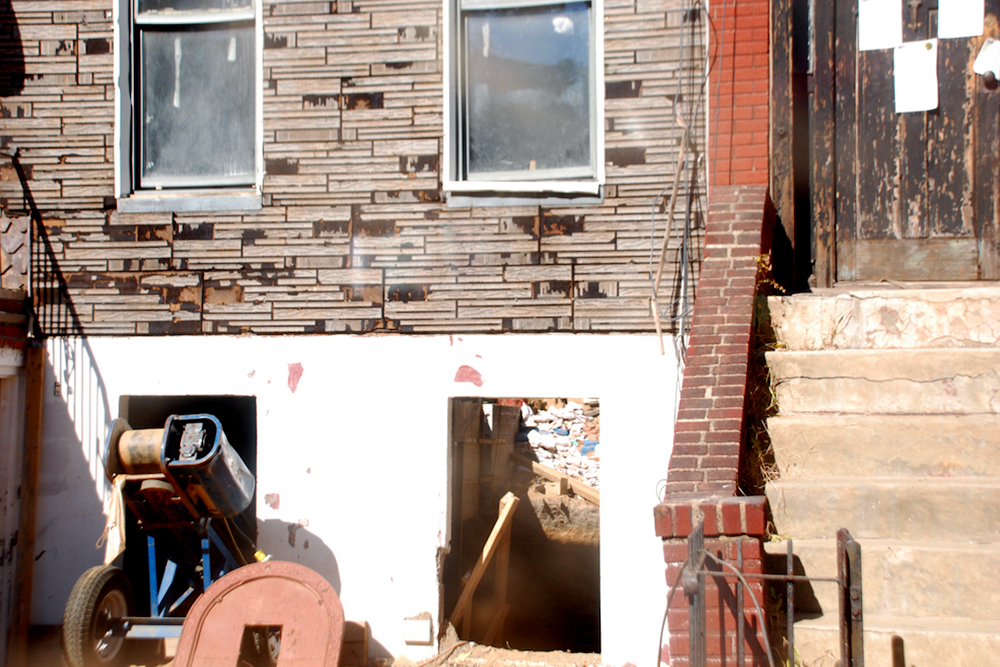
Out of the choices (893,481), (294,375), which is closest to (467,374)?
(294,375)

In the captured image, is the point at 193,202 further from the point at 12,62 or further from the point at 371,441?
the point at 371,441

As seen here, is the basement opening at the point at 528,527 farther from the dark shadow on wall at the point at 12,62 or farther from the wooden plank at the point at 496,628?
the dark shadow on wall at the point at 12,62

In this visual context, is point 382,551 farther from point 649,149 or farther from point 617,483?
point 649,149

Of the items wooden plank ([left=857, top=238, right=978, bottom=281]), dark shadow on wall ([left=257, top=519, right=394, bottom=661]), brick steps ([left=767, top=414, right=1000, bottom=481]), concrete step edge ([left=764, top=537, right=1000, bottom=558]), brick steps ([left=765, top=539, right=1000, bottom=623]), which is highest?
wooden plank ([left=857, top=238, right=978, bottom=281])

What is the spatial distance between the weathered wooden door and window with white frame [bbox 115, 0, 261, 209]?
447cm

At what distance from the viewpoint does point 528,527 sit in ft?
30.9

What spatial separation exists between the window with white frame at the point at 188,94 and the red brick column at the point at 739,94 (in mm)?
3478

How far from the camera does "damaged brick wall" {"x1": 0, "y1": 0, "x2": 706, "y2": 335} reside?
17.2 feet

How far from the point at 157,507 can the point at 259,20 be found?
12.1 feet

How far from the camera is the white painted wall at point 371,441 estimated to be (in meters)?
5.01

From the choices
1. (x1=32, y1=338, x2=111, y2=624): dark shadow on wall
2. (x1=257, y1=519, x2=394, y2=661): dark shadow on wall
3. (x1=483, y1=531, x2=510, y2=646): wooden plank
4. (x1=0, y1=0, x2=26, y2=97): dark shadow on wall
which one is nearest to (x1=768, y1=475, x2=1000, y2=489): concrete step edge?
(x1=257, y1=519, x2=394, y2=661): dark shadow on wall

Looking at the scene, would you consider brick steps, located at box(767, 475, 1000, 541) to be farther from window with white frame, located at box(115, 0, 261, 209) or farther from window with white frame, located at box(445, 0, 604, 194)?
window with white frame, located at box(115, 0, 261, 209)

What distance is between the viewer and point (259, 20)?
552 centimetres

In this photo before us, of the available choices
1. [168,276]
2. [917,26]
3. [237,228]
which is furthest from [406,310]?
[917,26]
